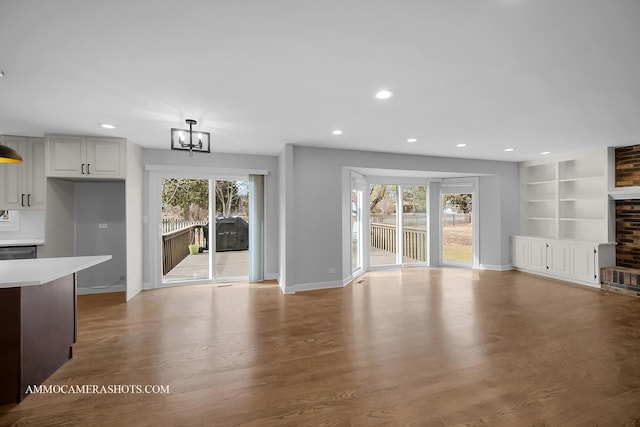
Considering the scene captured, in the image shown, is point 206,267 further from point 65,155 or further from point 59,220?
point 65,155

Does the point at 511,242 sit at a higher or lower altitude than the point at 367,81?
lower

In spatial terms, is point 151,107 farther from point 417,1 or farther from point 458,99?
point 458,99

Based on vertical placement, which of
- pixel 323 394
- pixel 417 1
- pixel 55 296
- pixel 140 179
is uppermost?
pixel 417 1

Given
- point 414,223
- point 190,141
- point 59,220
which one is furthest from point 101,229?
point 414,223

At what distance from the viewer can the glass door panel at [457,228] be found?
6.93 meters

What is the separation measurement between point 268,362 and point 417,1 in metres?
2.90

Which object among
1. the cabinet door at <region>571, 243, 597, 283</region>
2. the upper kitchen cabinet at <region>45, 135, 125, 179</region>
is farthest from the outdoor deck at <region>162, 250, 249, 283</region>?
the cabinet door at <region>571, 243, 597, 283</region>

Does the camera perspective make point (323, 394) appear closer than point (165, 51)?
No

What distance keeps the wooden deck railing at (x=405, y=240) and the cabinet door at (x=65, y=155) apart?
5.48m

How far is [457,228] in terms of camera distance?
7051 mm

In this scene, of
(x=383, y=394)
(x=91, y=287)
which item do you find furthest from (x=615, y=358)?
(x=91, y=287)

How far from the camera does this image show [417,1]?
1.55 meters

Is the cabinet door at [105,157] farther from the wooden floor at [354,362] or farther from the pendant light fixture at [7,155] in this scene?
the wooden floor at [354,362]

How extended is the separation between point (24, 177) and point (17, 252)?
1120 mm
